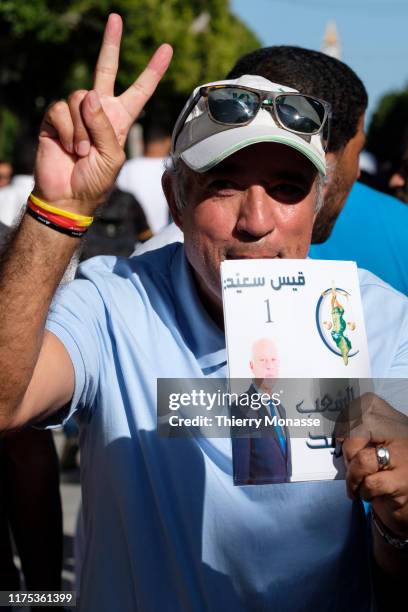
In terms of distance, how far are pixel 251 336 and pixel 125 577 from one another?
0.62 meters

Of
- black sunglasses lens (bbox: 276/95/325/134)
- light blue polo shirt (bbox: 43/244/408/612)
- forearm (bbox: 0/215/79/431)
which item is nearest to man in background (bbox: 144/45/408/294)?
black sunglasses lens (bbox: 276/95/325/134)

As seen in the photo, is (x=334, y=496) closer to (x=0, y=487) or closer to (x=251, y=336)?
(x=251, y=336)

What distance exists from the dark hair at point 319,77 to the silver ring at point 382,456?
1845mm

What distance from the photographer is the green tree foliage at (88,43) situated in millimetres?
26422

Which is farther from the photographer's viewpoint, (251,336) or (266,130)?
(266,130)

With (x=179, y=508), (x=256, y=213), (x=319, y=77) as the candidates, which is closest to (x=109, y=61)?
(x=256, y=213)

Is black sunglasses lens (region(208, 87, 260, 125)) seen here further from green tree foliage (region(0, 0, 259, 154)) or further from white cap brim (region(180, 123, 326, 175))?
green tree foliage (region(0, 0, 259, 154))

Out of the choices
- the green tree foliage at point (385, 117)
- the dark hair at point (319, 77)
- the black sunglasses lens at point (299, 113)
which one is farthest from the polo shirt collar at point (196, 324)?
the green tree foliage at point (385, 117)

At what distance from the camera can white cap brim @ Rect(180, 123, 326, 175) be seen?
2289 millimetres

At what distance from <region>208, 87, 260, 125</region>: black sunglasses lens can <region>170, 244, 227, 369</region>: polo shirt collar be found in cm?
34

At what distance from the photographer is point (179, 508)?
7.15ft

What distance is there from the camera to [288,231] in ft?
7.55

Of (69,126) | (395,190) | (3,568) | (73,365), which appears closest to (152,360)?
(73,365)

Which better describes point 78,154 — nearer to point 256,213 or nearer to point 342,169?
point 256,213
